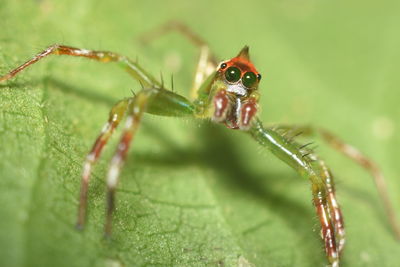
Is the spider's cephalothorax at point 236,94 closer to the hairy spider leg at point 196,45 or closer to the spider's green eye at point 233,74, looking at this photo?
the spider's green eye at point 233,74

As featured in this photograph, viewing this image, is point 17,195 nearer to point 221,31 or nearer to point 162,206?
point 162,206

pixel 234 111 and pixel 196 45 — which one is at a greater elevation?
pixel 196 45

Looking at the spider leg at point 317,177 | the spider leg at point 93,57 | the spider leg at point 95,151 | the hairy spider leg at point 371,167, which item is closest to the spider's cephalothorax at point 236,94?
the spider leg at point 317,177

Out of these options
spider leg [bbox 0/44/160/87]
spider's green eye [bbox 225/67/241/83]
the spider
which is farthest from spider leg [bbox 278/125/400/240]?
spider leg [bbox 0/44/160/87]

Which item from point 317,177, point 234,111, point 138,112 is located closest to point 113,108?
point 138,112

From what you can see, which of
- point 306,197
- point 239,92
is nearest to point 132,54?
point 239,92

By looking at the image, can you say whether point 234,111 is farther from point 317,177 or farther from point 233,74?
point 317,177

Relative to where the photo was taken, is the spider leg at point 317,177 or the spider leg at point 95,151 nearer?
the spider leg at point 95,151
